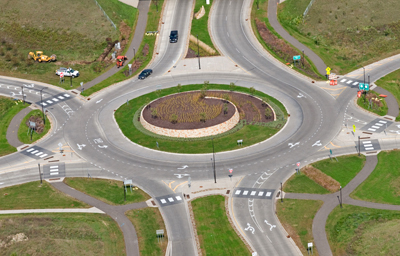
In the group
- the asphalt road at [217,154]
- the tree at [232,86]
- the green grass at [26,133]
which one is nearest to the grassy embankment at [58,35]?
the asphalt road at [217,154]

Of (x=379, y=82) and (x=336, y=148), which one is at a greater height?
(x=379, y=82)

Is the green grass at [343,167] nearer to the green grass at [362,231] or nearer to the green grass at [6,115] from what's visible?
the green grass at [362,231]

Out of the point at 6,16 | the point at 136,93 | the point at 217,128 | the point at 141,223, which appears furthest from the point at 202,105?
the point at 6,16

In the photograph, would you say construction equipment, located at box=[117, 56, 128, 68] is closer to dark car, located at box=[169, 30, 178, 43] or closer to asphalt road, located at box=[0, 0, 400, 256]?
asphalt road, located at box=[0, 0, 400, 256]

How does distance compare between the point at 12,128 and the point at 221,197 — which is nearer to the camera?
the point at 221,197

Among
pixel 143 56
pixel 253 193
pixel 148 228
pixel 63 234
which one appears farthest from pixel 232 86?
pixel 63 234

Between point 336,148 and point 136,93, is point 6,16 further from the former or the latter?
point 336,148
